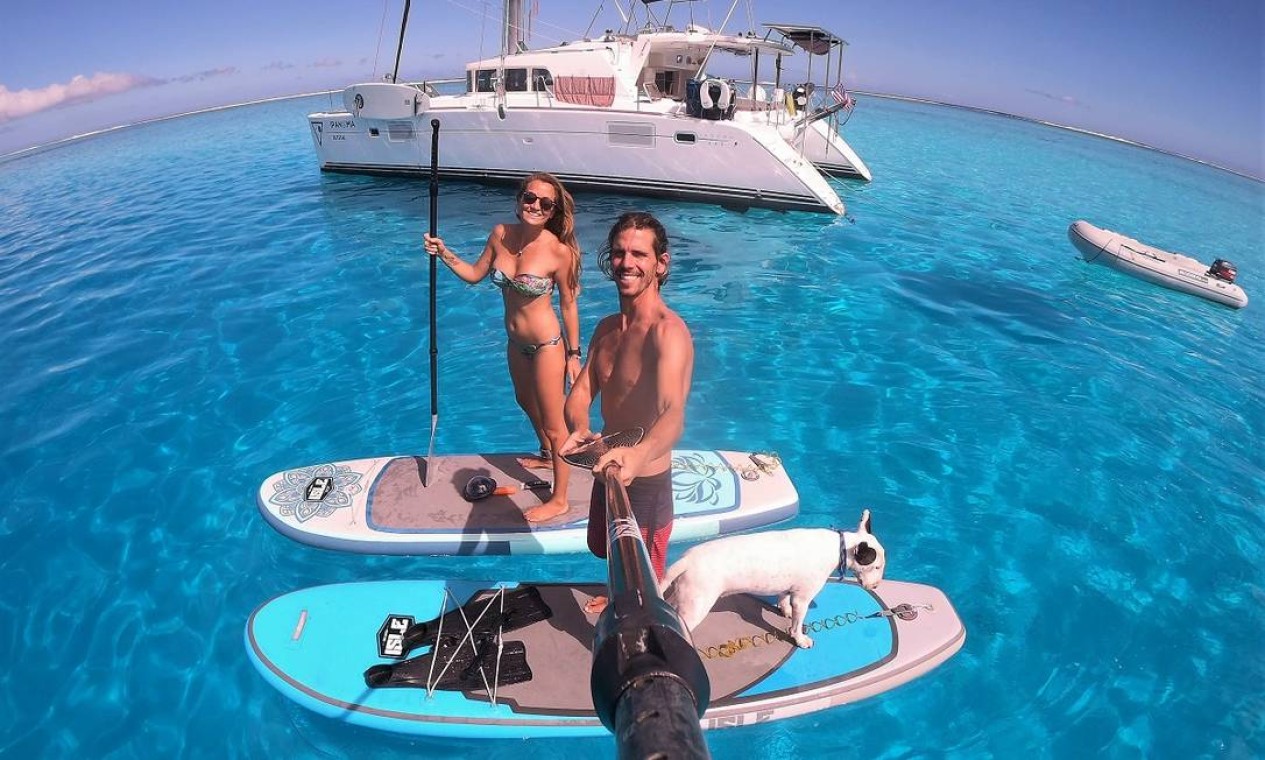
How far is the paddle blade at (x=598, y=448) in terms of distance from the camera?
7.34 ft

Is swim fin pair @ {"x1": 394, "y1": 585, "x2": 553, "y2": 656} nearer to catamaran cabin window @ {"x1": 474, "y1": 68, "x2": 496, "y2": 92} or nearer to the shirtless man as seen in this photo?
the shirtless man

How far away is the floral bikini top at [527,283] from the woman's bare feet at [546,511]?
1917 mm

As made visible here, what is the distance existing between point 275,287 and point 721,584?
38.0 feet

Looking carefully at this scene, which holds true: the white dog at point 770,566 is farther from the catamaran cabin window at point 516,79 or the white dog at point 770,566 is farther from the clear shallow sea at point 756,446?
the catamaran cabin window at point 516,79

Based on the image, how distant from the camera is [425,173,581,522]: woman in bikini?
14.0 feet

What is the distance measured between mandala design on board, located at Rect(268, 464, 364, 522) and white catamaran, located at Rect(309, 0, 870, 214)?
13.8 metres

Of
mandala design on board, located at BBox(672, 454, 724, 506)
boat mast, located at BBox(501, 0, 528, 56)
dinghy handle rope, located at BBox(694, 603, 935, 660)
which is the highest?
boat mast, located at BBox(501, 0, 528, 56)

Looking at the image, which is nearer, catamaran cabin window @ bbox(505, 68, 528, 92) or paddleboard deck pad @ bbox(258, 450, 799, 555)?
paddleboard deck pad @ bbox(258, 450, 799, 555)

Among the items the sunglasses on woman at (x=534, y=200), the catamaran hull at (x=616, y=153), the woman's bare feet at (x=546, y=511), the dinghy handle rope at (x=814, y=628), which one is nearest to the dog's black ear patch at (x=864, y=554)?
the dinghy handle rope at (x=814, y=628)

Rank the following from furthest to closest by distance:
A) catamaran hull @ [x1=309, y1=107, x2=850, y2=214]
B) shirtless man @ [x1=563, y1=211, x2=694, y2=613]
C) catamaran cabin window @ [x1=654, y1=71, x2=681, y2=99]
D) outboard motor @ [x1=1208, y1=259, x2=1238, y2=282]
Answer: catamaran cabin window @ [x1=654, y1=71, x2=681, y2=99] → catamaran hull @ [x1=309, y1=107, x2=850, y2=214] → outboard motor @ [x1=1208, y1=259, x2=1238, y2=282] → shirtless man @ [x1=563, y1=211, x2=694, y2=613]

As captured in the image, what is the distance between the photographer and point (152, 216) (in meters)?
18.5

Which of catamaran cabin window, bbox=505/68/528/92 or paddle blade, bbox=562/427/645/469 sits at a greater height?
catamaran cabin window, bbox=505/68/528/92

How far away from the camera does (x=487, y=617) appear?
13.7 ft

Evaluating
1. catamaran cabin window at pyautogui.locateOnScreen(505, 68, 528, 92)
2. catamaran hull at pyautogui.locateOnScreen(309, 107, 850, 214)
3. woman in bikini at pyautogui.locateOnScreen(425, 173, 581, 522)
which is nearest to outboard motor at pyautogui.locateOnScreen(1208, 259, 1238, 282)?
catamaran hull at pyautogui.locateOnScreen(309, 107, 850, 214)
